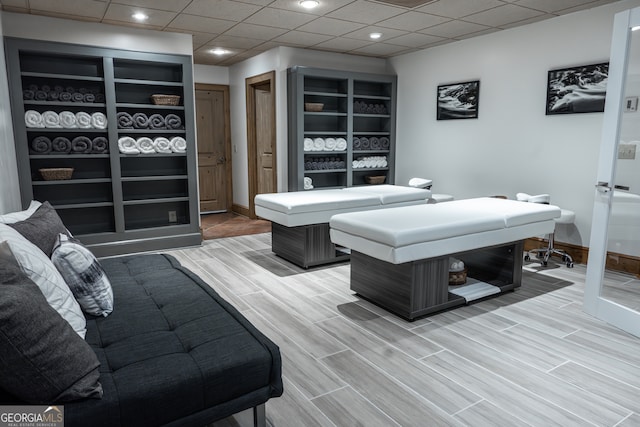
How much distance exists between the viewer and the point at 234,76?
6.18m

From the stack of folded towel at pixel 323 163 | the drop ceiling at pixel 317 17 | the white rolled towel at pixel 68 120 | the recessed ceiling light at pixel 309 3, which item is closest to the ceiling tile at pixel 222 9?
the drop ceiling at pixel 317 17

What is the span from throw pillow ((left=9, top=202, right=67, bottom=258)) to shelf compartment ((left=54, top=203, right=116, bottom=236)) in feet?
7.34

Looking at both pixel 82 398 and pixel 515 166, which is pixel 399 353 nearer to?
pixel 82 398

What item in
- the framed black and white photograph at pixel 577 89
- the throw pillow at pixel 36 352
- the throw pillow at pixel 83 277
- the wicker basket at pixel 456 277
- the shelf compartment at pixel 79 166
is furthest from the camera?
the shelf compartment at pixel 79 166

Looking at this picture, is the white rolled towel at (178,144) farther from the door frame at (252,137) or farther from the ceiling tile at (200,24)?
the door frame at (252,137)

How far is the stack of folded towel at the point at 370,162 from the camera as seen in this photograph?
5.49m

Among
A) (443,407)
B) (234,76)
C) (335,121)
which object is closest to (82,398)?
(443,407)

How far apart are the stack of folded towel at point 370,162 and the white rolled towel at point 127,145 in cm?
258

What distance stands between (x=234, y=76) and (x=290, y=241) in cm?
337

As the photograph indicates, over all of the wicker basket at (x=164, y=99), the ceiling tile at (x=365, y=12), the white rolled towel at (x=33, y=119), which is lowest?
the white rolled towel at (x=33, y=119)

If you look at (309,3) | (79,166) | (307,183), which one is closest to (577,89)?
(309,3)

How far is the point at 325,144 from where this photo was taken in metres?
5.22

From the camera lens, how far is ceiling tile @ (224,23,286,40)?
412 cm

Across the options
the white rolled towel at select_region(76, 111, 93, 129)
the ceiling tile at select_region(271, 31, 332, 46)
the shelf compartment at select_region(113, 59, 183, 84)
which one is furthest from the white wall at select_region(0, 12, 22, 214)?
the ceiling tile at select_region(271, 31, 332, 46)
